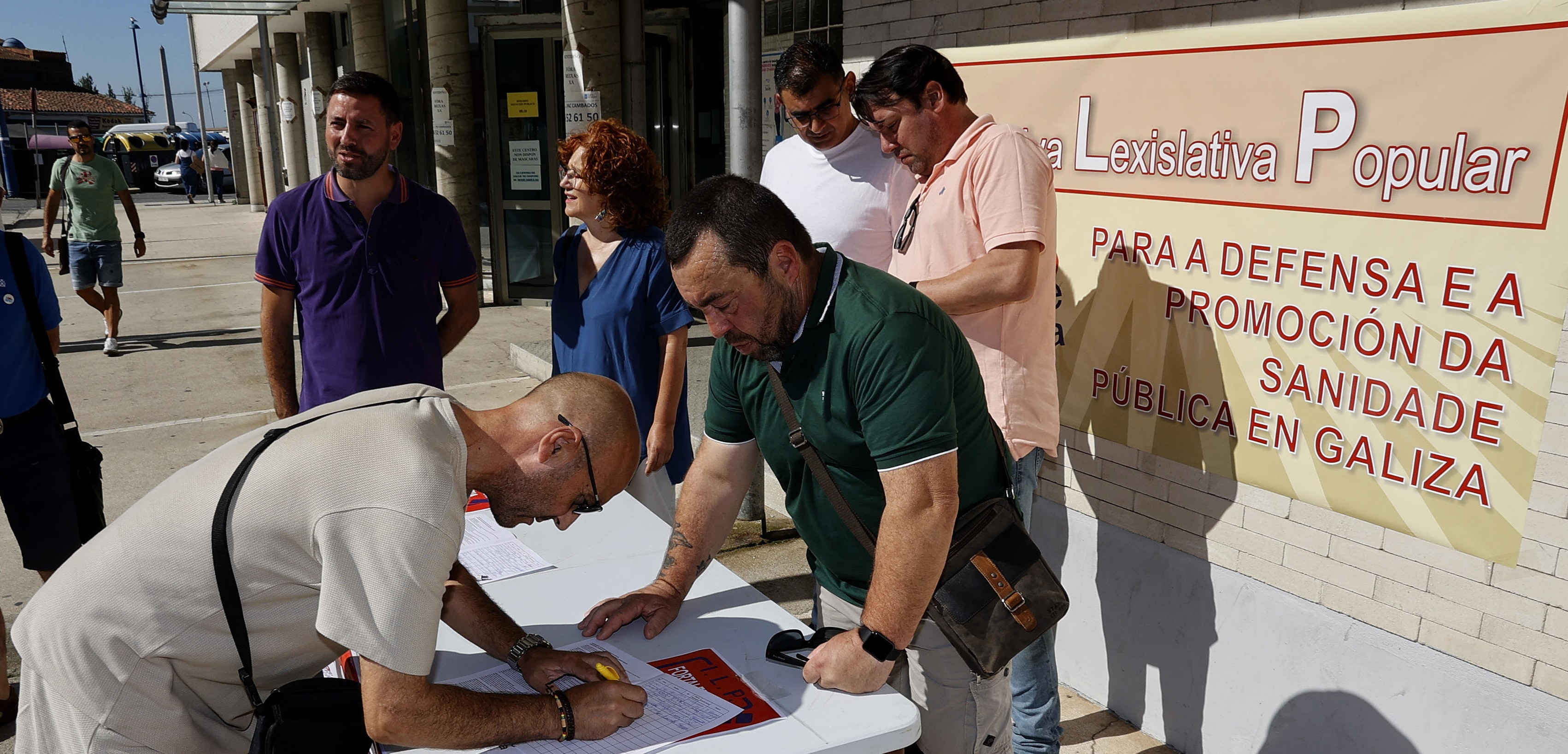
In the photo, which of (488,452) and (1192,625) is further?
(1192,625)

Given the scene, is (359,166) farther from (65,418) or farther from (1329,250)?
(1329,250)

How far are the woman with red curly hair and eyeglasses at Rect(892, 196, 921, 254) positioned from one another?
28.7 inches

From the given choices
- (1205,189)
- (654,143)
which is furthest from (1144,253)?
(654,143)

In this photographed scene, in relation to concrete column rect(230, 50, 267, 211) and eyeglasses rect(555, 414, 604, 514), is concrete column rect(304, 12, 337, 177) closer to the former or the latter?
concrete column rect(230, 50, 267, 211)

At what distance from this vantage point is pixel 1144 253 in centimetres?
317

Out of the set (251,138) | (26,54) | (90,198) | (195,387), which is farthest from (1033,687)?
(26,54)

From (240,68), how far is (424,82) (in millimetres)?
Result: 21335

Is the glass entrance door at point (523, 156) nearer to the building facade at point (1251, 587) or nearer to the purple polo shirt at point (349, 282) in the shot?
the building facade at point (1251, 587)

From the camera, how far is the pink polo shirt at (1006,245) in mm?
2771

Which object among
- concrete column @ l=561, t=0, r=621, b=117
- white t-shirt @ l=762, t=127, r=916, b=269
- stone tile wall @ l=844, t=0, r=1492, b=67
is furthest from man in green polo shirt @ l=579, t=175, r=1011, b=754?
concrete column @ l=561, t=0, r=621, b=117

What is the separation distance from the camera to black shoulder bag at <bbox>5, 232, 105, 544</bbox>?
3580mm

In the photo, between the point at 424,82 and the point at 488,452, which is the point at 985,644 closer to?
the point at 488,452

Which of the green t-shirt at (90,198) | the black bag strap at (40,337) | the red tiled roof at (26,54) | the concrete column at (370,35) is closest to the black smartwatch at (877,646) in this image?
the black bag strap at (40,337)

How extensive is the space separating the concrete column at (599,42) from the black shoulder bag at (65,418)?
4934 millimetres
